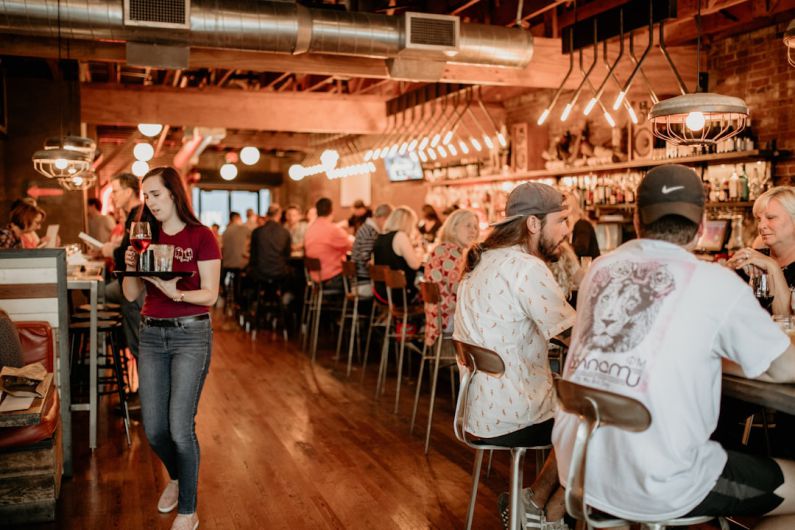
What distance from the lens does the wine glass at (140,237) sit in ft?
9.87

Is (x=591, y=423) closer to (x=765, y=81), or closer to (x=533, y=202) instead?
(x=533, y=202)

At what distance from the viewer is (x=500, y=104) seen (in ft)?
34.7

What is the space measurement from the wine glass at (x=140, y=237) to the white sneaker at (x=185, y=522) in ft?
3.52

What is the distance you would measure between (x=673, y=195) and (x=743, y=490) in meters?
0.78

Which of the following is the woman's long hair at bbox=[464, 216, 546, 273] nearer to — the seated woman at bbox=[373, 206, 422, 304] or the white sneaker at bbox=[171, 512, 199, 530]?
the white sneaker at bbox=[171, 512, 199, 530]

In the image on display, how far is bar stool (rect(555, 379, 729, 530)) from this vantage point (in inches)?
71.6

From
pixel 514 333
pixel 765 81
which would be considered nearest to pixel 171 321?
pixel 514 333

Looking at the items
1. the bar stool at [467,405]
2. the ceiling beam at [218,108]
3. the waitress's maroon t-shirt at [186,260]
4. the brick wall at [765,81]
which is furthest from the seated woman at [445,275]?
the ceiling beam at [218,108]

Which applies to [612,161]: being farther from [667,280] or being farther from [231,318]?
[667,280]

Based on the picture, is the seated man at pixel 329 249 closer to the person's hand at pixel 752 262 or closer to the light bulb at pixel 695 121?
the light bulb at pixel 695 121

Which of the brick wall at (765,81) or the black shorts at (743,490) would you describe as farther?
the brick wall at (765,81)

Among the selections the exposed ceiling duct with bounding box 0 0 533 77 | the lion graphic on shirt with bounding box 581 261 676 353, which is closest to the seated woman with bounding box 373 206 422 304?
the exposed ceiling duct with bounding box 0 0 533 77

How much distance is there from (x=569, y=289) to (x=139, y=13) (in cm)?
318

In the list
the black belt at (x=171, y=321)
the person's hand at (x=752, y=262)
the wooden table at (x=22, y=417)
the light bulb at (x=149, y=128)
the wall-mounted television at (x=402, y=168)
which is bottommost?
the wooden table at (x=22, y=417)
